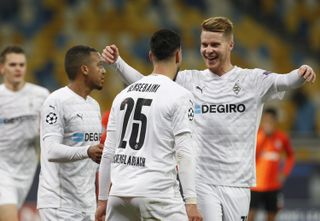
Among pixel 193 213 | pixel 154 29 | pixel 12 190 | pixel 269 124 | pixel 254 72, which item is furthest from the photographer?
pixel 154 29

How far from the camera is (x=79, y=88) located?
7.06 meters

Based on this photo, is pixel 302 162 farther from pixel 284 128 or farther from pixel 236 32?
pixel 236 32

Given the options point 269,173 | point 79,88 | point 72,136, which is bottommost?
point 269,173

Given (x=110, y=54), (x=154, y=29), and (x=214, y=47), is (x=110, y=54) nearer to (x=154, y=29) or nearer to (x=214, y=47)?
(x=214, y=47)

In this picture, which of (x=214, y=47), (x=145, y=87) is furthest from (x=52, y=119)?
(x=214, y=47)

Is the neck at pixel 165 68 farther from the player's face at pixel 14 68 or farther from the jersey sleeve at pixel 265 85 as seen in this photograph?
the player's face at pixel 14 68

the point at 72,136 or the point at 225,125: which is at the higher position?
the point at 225,125

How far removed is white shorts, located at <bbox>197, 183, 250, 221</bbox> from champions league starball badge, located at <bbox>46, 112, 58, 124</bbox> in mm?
1256

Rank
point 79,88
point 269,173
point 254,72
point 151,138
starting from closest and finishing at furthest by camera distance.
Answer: point 151,138, point 254,72, point 79,88, point 269,173

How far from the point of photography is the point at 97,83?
707 centimetres

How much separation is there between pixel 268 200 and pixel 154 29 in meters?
6.72

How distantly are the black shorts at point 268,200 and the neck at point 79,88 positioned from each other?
268 inches

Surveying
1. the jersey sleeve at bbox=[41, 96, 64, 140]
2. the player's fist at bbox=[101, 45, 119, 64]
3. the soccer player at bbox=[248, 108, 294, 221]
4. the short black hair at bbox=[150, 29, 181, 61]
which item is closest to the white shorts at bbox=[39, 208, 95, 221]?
the jersey sleeve at bbox=[41, 96, 64, 140]

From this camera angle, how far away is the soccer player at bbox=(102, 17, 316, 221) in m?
6.72
